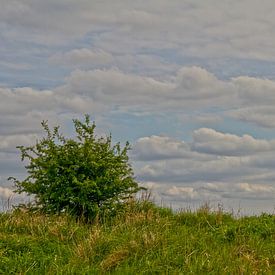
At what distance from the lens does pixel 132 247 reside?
13.9 meters

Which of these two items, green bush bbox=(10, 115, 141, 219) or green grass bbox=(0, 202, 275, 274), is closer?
green grass bbox=(0, 202, 275, 274)

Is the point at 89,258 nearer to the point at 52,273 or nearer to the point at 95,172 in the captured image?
the point at 52,273

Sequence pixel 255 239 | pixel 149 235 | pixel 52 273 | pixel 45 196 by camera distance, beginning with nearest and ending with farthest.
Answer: pixel 52 273 → pixel 149 235 → pixel 255 239 → pixel 45 196

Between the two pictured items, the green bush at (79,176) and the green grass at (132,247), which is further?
the green bush at (79,176)

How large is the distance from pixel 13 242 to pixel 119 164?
276 inches

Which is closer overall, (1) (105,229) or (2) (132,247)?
(2) (132,247)

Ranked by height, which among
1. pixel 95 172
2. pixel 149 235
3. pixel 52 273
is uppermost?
pixel 95 172

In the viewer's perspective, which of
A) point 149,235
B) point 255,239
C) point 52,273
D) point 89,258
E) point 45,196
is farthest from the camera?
point 45,196

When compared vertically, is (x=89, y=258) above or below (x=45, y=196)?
below

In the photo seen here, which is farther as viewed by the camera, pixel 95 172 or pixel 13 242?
pixel 95 172

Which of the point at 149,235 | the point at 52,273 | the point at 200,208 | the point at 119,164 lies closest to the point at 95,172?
the point at 119,164

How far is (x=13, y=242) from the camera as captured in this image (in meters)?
14.2

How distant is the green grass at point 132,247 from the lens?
13.1m

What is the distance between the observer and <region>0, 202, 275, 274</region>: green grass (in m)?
13.1
